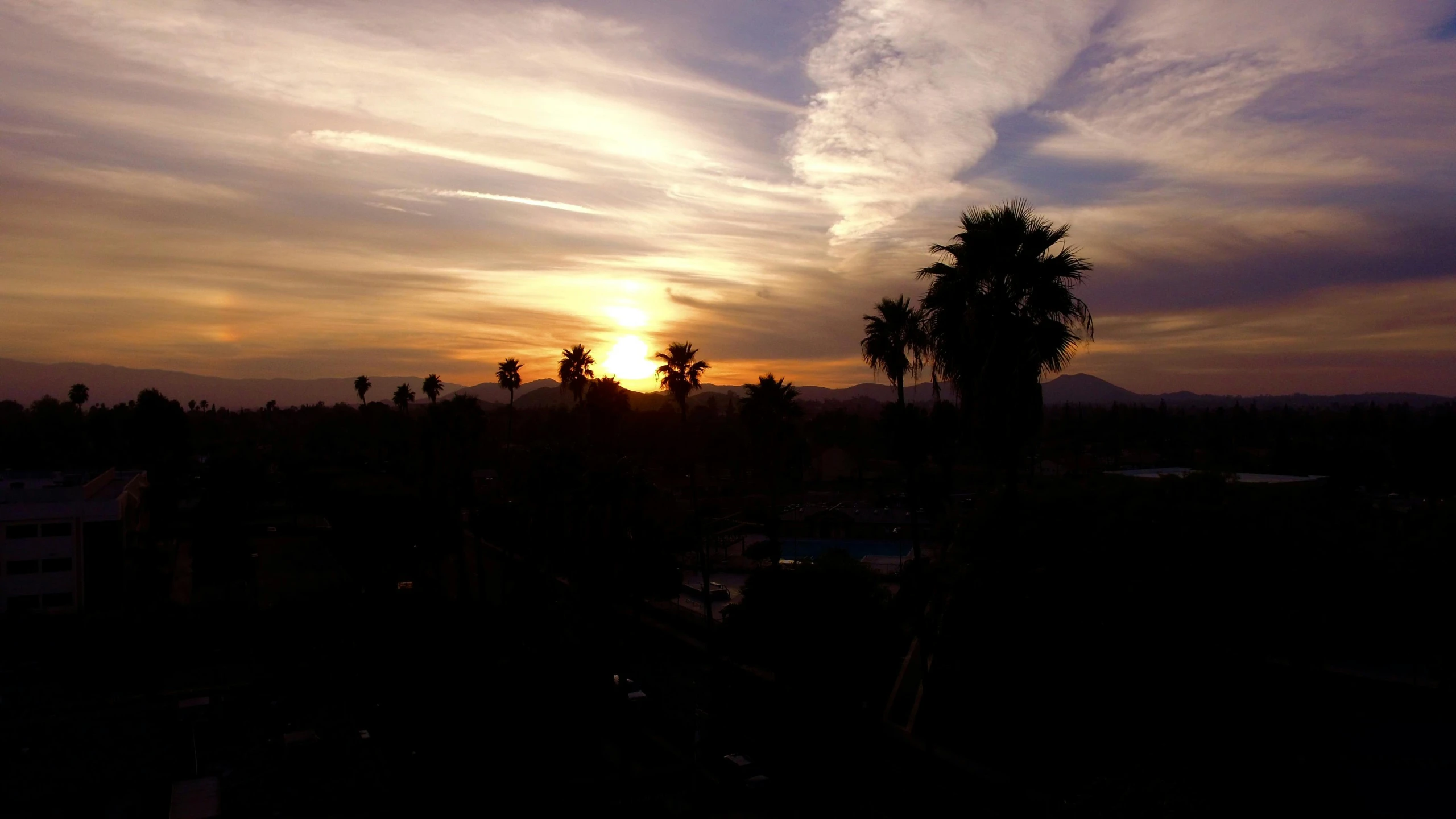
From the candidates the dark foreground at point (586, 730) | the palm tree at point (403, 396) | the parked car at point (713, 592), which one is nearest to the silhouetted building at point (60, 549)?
the dark foreground at point (586, 730)

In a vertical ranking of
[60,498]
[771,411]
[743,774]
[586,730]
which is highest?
[771,411]

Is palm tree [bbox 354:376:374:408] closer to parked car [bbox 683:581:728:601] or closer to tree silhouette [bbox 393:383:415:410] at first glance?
tree silhouette [bbox 393:383:415:410]

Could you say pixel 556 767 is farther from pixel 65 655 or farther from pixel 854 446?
pixel 854 446

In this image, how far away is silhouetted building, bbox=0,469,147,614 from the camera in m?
37.0

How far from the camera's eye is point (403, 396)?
355 feet

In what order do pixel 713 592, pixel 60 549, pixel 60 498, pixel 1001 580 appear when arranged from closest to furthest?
pixel 1001 580 → pixel 713 592 → pixel 60 549 → pixel 60 498

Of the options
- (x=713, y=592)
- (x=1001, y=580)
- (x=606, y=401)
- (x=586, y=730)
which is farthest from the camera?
(x=606, y=401)

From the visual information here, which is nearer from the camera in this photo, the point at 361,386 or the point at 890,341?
the point at 890,341

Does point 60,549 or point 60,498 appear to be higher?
point 60,498

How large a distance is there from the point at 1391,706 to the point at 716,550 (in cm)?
3838

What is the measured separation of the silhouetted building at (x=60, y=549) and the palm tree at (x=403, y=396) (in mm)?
66279

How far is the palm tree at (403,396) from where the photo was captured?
10744cm

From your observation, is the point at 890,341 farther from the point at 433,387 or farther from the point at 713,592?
the point at 433,387

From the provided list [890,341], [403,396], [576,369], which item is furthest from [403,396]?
[890,341]
